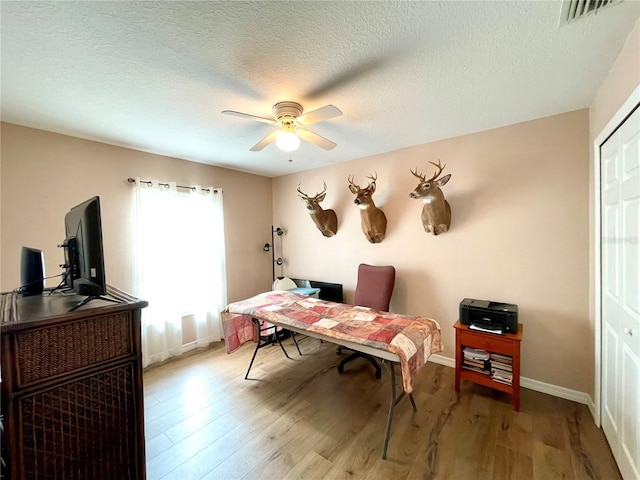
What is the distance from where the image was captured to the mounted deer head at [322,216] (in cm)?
349

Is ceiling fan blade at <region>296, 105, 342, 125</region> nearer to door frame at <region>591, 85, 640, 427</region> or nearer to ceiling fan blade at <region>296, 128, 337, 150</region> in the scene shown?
ceiling fan blade at <region>296, 128, 337, 150</region>

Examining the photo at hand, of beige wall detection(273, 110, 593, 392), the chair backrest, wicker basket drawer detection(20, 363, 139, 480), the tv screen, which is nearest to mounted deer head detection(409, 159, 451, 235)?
beige wall detection(273, 110, 593, 392)

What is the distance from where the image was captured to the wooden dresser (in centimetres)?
96

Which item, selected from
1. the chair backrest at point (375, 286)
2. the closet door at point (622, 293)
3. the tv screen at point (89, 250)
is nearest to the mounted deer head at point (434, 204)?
the chair backrest at point (375, 286)

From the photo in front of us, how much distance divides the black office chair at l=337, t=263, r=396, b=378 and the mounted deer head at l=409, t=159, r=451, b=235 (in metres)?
0.68

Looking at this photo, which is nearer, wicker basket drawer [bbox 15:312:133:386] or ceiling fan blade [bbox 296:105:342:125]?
wicker basket drawer [bbox 15:312:133:386]

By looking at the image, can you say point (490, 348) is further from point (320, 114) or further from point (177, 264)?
point (177, 264)

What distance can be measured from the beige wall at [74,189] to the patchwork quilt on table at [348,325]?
1298 millimetres

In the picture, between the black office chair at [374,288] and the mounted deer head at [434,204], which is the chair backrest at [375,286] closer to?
the black office chair at [374,288]

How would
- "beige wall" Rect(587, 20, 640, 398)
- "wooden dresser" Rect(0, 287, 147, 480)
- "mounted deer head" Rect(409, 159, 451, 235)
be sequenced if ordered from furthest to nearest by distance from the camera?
"mounted deer head" Rect(409, 159, 451, 235), "beige wall" Rect(587, 20, 640, 398), "wooden dresser" Rect(0, 287, 147, 480)

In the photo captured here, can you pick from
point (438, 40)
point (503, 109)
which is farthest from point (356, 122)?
point (503, 109)

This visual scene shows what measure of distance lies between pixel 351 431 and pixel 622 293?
2022 mm

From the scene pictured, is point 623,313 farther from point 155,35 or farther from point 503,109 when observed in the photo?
point 155,35

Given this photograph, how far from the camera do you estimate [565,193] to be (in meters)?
2.31
